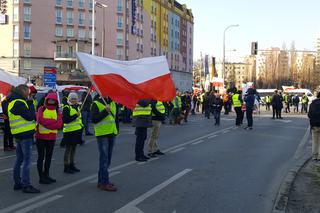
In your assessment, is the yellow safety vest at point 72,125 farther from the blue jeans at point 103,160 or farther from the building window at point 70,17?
the building window at point 70,17

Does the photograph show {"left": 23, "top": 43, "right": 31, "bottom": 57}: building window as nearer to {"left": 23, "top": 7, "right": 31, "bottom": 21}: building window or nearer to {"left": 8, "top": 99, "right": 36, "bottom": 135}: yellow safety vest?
{"left": 23, "top": 7, "right": 31, "bottom": 21}: building window

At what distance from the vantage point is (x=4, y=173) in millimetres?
10039

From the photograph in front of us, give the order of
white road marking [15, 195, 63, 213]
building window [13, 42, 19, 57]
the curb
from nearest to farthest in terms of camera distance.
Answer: white road marking [15, 195, 63, 213] < the curb < building window [13, 42, 19, 57]

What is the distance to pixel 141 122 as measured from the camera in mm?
11859

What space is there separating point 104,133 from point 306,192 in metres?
3.66

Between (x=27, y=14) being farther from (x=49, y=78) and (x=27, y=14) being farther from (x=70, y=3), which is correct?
(x=49, y=78)

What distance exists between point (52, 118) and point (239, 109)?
1565 centimetres

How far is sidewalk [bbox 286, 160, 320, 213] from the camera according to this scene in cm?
729

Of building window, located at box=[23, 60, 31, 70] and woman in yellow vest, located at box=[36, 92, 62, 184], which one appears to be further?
building window, located at box=[23, 60, 31, 70]

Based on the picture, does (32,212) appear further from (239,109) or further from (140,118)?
(239,109)

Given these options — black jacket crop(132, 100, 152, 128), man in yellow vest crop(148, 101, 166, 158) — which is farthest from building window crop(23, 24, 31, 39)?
black jacket crop(132, 100, 152, 128)

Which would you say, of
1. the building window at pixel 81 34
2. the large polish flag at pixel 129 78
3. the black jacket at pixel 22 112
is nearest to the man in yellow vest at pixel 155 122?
the large polish flag at pixel 129 78

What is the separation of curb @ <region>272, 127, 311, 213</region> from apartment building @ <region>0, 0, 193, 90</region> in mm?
61509

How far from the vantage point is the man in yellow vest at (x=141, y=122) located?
11859 millimetres
